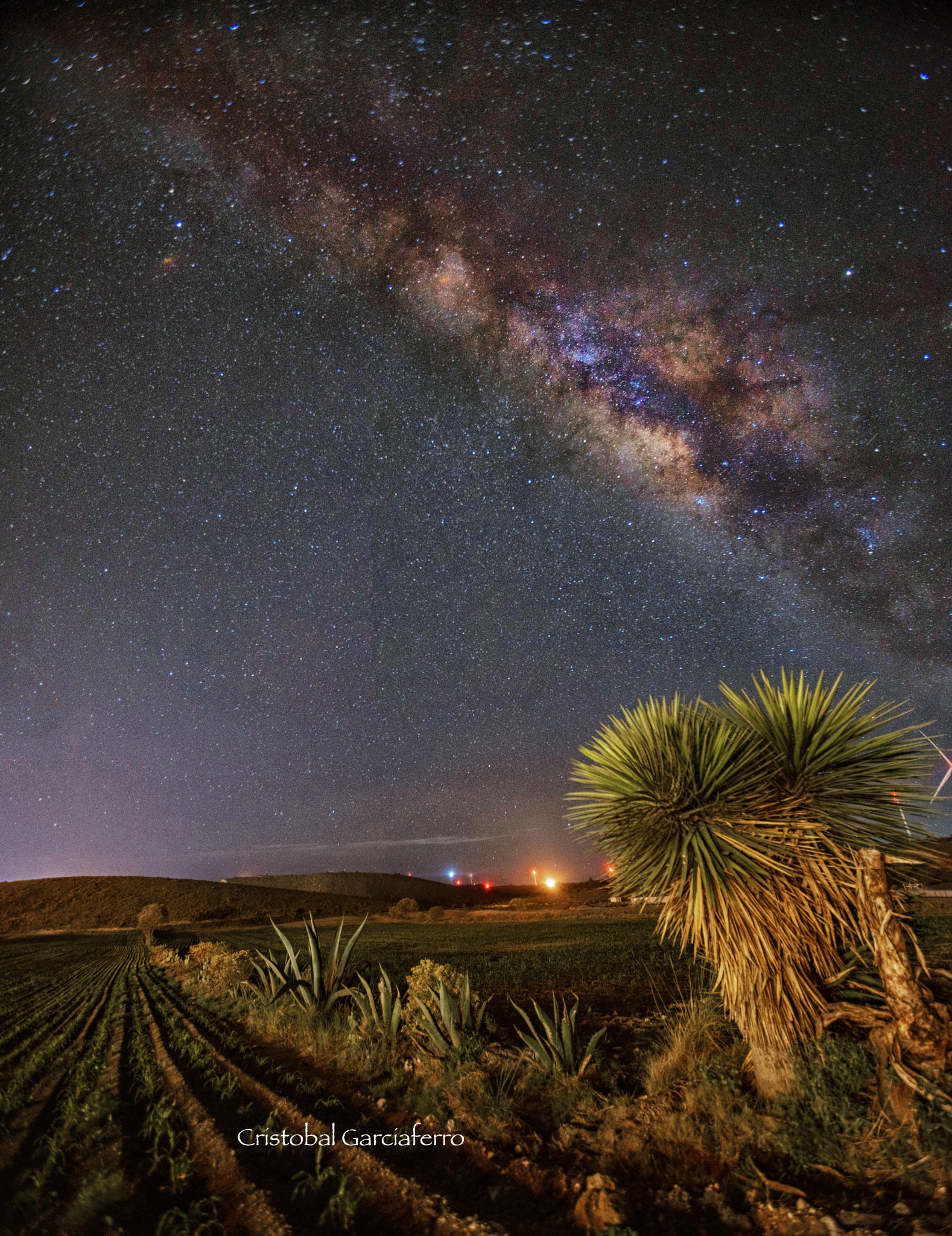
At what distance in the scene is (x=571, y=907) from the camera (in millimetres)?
56406

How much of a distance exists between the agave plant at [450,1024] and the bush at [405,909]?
55606 millimetres

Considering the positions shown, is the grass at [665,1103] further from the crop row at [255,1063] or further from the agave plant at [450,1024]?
the crop row at [255,1063]

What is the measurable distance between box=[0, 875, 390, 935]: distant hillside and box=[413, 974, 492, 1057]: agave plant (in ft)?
196

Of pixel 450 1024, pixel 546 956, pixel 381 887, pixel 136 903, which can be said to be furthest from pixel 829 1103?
pixel 381 887

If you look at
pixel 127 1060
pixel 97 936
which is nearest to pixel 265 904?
pixel 97 936

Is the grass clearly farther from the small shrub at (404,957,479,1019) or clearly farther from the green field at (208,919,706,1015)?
the green field at (208,919,706,1015)

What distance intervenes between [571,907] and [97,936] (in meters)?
40.4

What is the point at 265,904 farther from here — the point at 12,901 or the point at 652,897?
the point at 652,897

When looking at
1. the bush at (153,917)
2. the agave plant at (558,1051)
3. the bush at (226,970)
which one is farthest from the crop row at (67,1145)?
the bush at (153,917)

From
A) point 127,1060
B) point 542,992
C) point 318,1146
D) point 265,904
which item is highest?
point 318,1146

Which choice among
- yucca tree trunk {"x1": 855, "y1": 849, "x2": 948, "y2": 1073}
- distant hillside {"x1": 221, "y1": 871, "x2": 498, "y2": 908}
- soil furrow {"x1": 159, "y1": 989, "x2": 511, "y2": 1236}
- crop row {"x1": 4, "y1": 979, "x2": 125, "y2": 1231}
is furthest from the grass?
distant hillside {"x1": 221, "y1": 871, "x2": 498, "y2": 908}

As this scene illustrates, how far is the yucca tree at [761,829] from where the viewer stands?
572 centimetres

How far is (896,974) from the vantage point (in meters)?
5.14

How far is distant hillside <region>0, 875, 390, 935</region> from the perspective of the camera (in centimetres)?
6397
